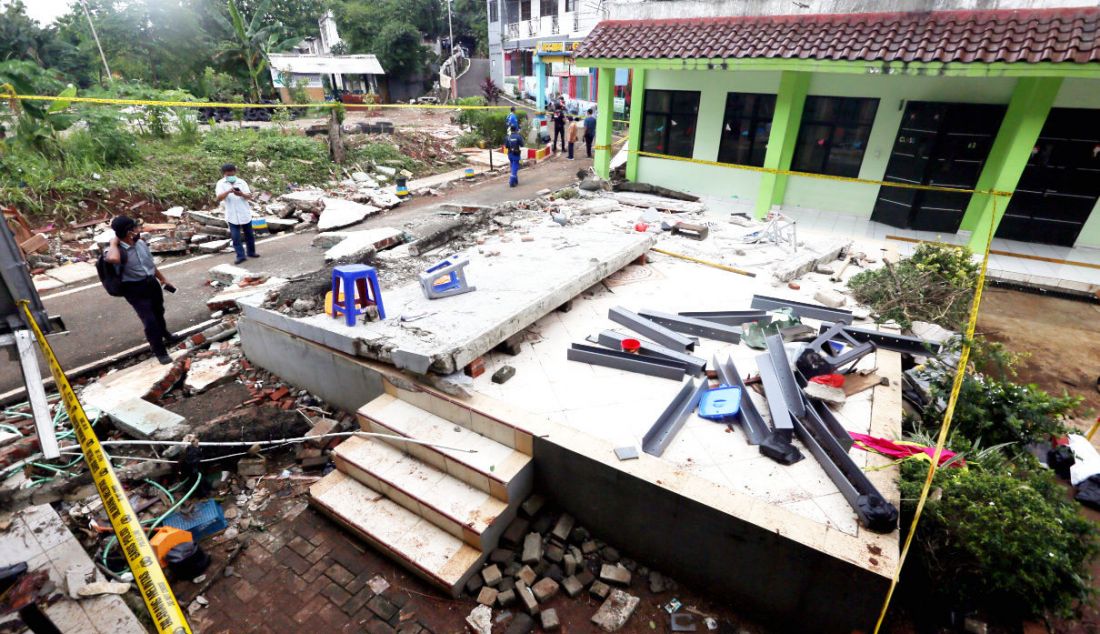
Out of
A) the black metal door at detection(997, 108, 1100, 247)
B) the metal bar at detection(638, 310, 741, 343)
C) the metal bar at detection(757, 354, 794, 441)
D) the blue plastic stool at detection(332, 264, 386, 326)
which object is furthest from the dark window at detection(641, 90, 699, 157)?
the blue plastic stool at detection(332, 264, 386, 326)

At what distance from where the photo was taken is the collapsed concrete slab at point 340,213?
38.2 feet

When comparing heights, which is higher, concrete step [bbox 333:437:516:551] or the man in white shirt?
the man in white shirt

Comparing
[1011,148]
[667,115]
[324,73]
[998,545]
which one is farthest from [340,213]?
[324,73]

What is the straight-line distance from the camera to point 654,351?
199 inches

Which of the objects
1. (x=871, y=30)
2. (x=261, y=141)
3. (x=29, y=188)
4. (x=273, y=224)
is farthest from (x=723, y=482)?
(x=261, y=141)

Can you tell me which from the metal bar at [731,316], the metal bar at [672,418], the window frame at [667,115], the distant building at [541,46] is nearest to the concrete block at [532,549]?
the metal bar at [672,418]

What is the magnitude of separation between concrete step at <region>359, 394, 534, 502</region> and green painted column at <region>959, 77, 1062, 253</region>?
8.87m

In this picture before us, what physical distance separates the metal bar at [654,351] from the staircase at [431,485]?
1.62m

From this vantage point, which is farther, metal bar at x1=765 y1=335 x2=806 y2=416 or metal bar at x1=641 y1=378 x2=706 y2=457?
metal bar at x1=765 y1=335 x2=806 y2=416

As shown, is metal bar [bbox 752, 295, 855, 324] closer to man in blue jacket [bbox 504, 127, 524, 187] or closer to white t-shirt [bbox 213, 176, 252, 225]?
white t-shirt [bbox 213, 176, 252, 225]

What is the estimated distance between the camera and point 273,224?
1137 cm

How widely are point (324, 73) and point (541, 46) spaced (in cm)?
1444

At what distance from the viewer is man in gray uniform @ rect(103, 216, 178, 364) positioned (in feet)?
17.1

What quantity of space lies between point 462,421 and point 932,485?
3628mm
